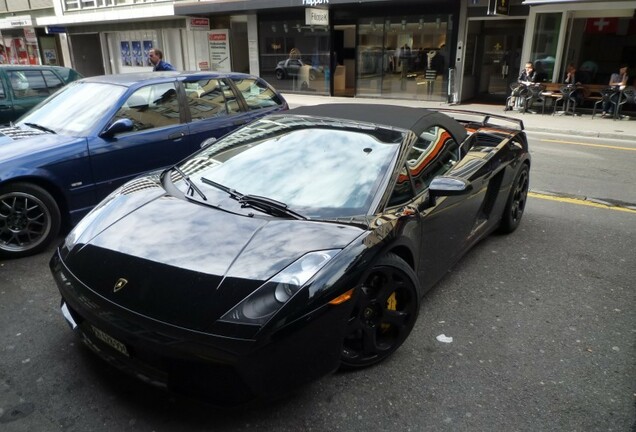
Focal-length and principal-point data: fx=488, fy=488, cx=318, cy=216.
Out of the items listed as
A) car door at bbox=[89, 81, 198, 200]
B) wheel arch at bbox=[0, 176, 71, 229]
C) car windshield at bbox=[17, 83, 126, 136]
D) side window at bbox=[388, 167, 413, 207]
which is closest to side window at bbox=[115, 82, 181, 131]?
car door at bbox=[89, 81, 198, 200]

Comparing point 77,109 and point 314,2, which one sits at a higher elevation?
point 314,2

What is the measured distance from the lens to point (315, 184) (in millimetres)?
3016

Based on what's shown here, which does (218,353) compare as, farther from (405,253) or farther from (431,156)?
(431,156)

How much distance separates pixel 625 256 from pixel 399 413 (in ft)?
10.7

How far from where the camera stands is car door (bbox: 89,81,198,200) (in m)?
4.81

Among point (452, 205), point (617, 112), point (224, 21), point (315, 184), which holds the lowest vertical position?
point (617, 112)

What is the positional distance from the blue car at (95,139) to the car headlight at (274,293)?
3085mm

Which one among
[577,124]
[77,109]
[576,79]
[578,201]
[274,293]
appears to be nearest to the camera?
[274,293]

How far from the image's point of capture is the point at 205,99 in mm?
5887

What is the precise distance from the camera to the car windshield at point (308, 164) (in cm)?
291

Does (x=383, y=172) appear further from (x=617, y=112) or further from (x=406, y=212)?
(x=617, y=112)

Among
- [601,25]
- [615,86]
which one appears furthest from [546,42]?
[615,86]

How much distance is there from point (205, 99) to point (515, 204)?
372 cm

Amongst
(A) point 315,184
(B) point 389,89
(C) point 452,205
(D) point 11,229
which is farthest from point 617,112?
(D) point 11,229
